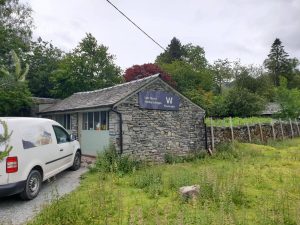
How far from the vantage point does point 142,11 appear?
9.62m

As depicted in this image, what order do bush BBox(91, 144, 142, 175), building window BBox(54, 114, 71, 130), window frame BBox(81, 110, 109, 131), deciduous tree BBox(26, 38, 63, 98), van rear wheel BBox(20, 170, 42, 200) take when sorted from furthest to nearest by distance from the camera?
deciduous tree BBox(26, 38, 63, 98) → building window BBox(54, 114, 71, 130) → window frame BBox(81, 110, 109, 131) → bush BBox(91, 144, 142, 175) → van rear wheel BBox(20, 170, 42, 200)

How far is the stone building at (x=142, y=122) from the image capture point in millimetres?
11953

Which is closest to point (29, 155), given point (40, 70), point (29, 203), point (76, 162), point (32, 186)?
point (32, 186)

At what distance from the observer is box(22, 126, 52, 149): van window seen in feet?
22.2

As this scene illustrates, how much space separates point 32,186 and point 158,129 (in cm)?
723

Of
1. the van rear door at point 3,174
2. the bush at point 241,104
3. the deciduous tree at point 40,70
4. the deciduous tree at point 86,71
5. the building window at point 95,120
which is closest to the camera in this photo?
the van rear door at point 3,174

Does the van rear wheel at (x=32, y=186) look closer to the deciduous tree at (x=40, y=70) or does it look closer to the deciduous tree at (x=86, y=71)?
the deciduous tree at (x=86, y=71)

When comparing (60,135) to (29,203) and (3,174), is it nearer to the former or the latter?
(29,203)

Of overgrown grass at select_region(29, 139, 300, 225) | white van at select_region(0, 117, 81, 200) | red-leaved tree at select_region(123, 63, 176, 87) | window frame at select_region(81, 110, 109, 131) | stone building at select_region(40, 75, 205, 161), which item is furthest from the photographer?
red-leaved tree at select_region(123, 63, 176, 87)

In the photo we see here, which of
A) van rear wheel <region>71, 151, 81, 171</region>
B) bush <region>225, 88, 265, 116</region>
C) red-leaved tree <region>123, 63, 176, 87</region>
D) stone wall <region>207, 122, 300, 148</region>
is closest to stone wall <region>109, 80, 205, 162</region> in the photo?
stone wall <region>207, 122, 300, 148</region>

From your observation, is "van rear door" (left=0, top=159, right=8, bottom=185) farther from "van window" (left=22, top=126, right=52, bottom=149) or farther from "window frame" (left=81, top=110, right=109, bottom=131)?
"window frame" (left=81, top=110, right=109, bottom=131)

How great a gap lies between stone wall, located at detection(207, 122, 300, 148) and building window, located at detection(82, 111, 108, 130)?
625 cm

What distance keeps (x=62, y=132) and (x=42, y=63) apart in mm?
20272

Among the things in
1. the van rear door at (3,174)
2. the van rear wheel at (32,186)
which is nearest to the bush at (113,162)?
the van rear wheel at (32,186)
